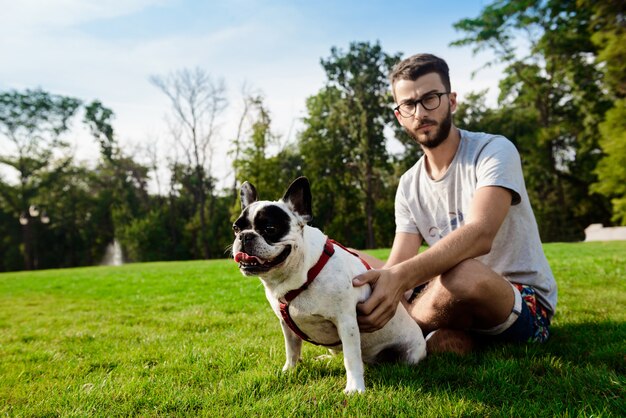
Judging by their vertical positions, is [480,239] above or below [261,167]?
below

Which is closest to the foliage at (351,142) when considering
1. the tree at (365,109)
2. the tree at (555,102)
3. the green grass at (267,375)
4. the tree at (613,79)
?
the tree at (365,109)

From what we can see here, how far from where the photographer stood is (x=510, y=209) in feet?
11.2

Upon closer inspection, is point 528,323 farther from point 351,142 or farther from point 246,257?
point 351,142

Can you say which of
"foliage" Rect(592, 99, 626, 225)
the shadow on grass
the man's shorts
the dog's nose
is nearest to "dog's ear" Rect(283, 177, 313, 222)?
the dog's nose

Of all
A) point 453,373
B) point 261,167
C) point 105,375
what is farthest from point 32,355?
point 261,167

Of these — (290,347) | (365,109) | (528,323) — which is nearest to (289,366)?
(290,347)

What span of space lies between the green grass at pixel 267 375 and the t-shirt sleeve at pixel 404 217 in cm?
126

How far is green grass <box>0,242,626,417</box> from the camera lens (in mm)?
2363

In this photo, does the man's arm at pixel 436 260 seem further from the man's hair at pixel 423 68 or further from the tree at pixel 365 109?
the tree at pixel 365 109

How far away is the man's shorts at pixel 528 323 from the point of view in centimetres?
332

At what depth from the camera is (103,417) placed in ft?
7.90

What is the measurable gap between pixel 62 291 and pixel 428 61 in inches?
478

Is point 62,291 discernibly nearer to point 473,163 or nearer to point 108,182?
point 473,163

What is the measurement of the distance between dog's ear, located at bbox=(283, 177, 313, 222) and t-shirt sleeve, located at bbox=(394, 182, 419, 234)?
4.73 feet
